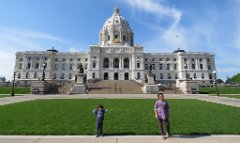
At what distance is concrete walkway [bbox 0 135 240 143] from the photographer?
19.6 feet

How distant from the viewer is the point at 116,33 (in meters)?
104

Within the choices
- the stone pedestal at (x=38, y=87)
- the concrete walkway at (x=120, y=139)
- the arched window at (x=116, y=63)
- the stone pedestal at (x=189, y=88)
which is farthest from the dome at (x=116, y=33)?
the concrete walkway at (x=120, y=139)

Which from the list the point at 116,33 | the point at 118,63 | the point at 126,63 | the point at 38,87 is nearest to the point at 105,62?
the point at 118,63

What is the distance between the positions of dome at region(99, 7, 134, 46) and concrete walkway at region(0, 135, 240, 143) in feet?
306

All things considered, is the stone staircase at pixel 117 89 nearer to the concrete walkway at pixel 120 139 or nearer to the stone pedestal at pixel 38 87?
the stone pedestal at pixel 38 87

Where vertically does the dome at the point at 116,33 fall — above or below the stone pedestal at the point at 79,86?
above

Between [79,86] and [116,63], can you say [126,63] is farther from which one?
[79,86]

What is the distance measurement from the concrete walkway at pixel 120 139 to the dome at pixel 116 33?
93.2 metres

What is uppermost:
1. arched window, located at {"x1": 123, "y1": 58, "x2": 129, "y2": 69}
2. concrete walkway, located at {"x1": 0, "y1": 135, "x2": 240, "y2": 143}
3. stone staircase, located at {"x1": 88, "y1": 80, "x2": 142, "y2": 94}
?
arched window, located at {"x1": 123, "y1": 58, "x2": 129, "y2": 69}

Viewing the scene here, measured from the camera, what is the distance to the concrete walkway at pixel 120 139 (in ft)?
19.6

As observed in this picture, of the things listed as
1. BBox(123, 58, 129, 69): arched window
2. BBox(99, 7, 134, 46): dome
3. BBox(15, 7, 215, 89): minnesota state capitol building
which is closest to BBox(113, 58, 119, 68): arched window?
BBox(15, 7, 215, 89): minnesota state capitol building

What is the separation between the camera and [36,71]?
9244 centimetres

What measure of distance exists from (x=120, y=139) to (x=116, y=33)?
332ft

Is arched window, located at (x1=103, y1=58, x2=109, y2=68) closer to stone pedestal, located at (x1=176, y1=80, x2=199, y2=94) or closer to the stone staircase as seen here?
the stone staircase
